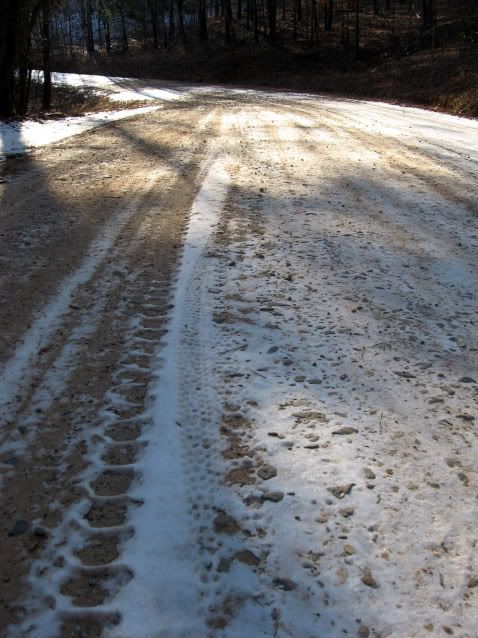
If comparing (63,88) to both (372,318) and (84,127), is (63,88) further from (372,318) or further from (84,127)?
(372,318)

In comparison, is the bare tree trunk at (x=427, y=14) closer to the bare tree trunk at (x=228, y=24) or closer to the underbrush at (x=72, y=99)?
the bare tree trunk at (x=228, y=24)

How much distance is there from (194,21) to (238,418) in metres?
74.5

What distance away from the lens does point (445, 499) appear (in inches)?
105

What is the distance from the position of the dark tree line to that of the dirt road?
1167 centimetres

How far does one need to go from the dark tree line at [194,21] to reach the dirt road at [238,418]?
1167 centimetres

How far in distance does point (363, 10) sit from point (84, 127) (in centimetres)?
4669

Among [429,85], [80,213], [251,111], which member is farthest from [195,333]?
[429,85]

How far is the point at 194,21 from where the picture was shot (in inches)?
2645

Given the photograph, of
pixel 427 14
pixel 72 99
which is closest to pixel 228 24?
pixel 427 14

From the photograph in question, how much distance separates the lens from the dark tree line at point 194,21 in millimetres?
15992

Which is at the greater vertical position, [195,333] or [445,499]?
[195,333]

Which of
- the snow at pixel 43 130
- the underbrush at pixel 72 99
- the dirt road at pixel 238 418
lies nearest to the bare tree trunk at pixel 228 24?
the underbrush at pixel 72 99

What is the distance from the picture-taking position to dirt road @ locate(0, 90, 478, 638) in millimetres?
2219

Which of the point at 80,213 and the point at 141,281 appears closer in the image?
the point at 141,281
